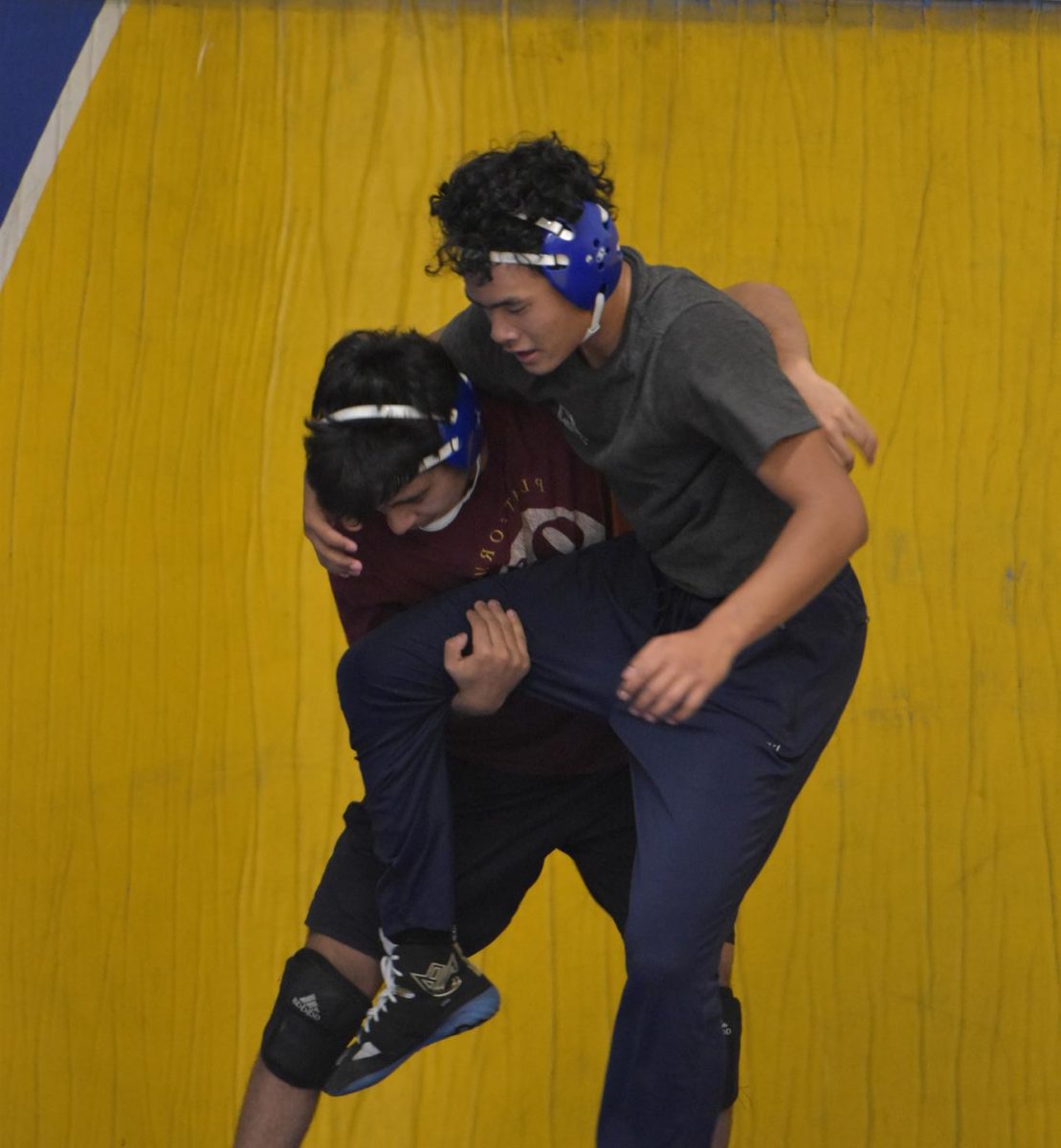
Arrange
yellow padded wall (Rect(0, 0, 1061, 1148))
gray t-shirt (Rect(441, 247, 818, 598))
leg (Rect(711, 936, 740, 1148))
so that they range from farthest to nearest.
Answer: yellow padded wall (Rect(0, 0, 1061, 1148)) < leg (Rect(711, 936, 740, 1148)) < gray t-shirt (Rect(441, 247, 818, 598))

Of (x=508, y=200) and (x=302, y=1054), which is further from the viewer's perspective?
(x=302, y=1054)

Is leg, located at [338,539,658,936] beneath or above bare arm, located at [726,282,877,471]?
beneath

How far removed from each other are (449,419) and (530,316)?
0.22 m

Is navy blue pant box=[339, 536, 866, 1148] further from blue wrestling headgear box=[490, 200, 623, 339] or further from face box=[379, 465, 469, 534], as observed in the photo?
blue wrestling headgear box=[490, 200, 623, 339]

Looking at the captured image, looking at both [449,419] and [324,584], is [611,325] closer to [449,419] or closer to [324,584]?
[449,419]

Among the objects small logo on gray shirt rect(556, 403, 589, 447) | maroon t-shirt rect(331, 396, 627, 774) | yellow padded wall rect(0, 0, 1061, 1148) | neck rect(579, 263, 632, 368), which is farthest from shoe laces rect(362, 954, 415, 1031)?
yellow padded wall rect(0, 0, 1061, 1148)

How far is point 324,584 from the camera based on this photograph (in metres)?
3.66

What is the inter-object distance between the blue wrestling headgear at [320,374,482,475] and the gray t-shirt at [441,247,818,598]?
97mm

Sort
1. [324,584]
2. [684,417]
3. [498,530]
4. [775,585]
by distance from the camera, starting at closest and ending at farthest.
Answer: [775,585] → [684,417] → [498,530] → [324,584]

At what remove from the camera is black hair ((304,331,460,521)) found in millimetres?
2420

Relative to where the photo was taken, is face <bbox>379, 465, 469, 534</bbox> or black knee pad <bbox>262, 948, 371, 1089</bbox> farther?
black knee pad <bbox>262, 948, 371, 1089</bbox>

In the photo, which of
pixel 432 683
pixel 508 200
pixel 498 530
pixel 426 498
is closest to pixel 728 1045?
pixel 432 683

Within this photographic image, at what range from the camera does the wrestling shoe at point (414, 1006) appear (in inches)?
99.5

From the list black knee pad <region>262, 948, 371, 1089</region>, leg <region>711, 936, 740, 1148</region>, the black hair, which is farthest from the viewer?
leg <region>711, 936, 740, 1148</region>
